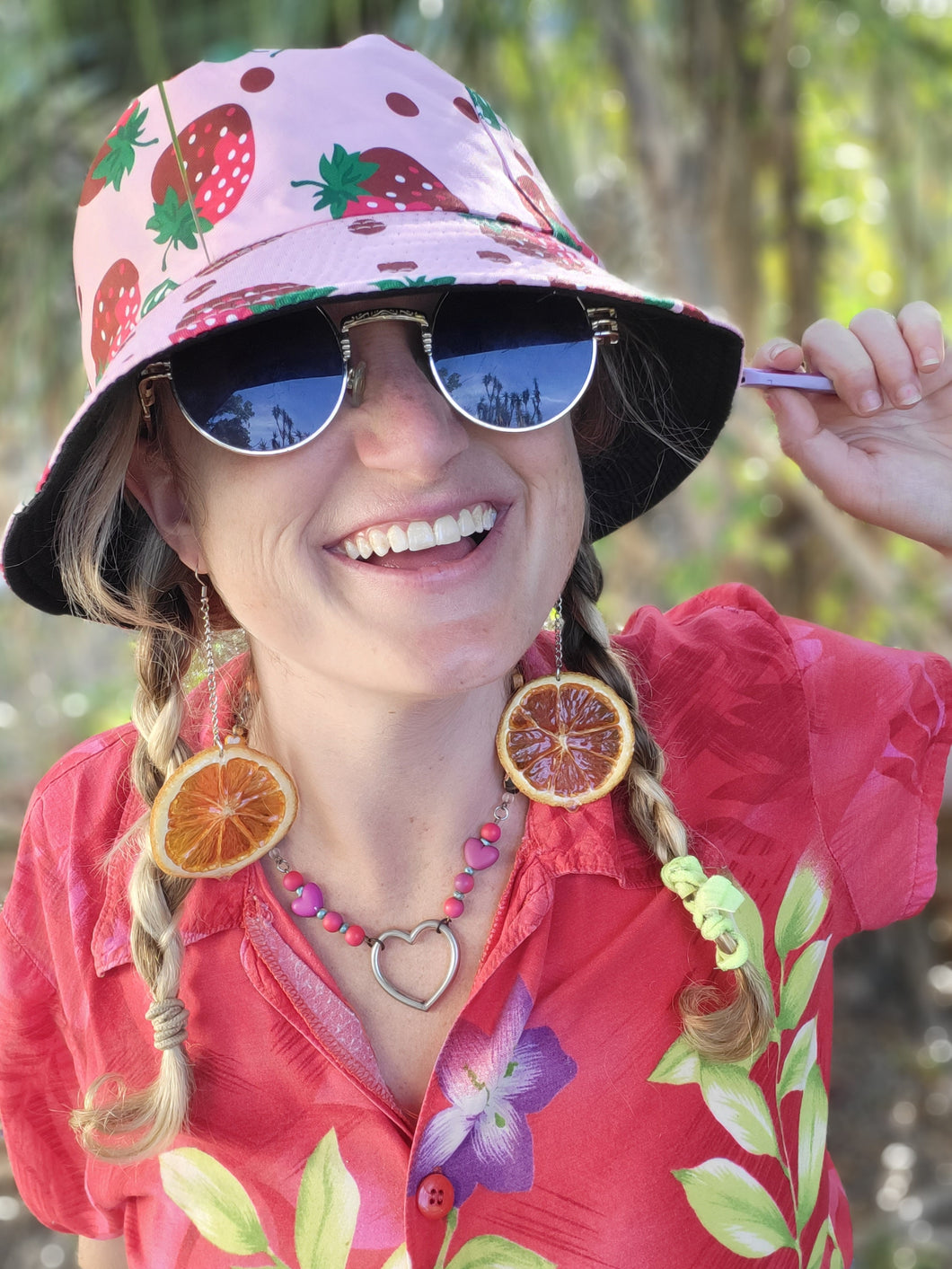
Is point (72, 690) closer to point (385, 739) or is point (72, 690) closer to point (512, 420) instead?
point (385, 739)

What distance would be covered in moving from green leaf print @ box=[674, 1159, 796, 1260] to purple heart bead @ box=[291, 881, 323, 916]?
1.83 ft

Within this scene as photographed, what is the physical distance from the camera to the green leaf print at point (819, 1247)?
58.6 inches

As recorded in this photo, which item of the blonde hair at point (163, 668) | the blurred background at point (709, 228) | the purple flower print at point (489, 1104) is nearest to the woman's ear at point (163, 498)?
the blonde hair at point (163, 668)

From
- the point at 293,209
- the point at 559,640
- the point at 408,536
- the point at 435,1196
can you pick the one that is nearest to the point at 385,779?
the point at 559,640

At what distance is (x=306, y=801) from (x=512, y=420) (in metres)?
0.63

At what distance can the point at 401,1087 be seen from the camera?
142cm

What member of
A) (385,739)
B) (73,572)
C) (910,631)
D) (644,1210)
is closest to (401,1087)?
(644,1210)

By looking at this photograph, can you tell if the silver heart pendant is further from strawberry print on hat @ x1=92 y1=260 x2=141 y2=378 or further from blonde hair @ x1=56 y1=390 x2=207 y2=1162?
strawberry print on hat @ x1=92 y1=260 x2=141 y2=378

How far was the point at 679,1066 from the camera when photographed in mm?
1396

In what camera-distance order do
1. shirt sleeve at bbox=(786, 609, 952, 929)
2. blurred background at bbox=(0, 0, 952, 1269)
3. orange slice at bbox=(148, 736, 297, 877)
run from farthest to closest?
blurred background at bbox=(0, 0, 952, 1269)
shirt sleeve at bbox=(786, 609, 952, 929)
orange slice at bbox=(148, 736, 297, 877)

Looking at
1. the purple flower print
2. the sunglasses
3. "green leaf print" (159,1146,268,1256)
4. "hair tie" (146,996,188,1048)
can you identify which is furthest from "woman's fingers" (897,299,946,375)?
"green leaf print" (159,1146,268,1256)

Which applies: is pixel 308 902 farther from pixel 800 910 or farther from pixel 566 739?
pixel 800 910

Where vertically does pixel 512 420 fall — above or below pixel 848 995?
above

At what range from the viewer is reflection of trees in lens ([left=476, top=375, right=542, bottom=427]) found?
127 centimetres
